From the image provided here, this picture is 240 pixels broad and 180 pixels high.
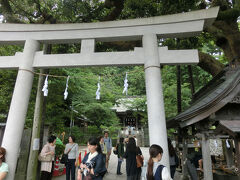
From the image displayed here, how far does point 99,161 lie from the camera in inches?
127

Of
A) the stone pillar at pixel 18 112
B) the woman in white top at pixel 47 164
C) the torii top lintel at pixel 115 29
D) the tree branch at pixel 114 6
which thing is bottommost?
the woman in white top at pixel 47 164

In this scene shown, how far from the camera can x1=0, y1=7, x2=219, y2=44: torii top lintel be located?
15.5ft

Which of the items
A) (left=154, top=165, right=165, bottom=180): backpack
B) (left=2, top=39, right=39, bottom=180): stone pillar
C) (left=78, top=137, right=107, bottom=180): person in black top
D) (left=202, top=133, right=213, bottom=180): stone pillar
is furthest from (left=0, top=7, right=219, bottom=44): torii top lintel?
(left=154, top=165, right=165, bottom=180): backpack

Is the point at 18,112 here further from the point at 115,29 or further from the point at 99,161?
the point at 115,29

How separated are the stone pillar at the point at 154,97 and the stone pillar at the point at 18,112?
11.0ft

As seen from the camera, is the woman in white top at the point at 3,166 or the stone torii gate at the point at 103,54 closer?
the woman in white top at the point at 3,166

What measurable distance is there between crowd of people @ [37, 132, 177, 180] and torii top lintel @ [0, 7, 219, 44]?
3080 mm

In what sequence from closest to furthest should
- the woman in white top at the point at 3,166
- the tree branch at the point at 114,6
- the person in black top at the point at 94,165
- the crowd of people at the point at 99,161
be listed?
the crowd of people at the point at 99,161 → the person in black top at the point at 94,165 → the woman in white top at the point at 3,166 → the tree branch at the point at 114,6

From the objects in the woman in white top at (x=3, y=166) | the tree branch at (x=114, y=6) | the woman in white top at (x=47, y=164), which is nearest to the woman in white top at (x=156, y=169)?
the woman in white top at (x=3, y=166)

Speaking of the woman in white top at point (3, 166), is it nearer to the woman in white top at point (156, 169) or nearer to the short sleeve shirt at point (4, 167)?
the short sleeve shirt at point (4, 167)

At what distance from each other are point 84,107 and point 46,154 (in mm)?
8950

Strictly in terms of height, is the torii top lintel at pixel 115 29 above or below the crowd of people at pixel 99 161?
above

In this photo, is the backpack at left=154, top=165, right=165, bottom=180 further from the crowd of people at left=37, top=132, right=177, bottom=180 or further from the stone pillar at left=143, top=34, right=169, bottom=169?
the stone pillar at left=143, top=34, right=169, bottom=169

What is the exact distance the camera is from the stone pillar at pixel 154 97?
4012mm
